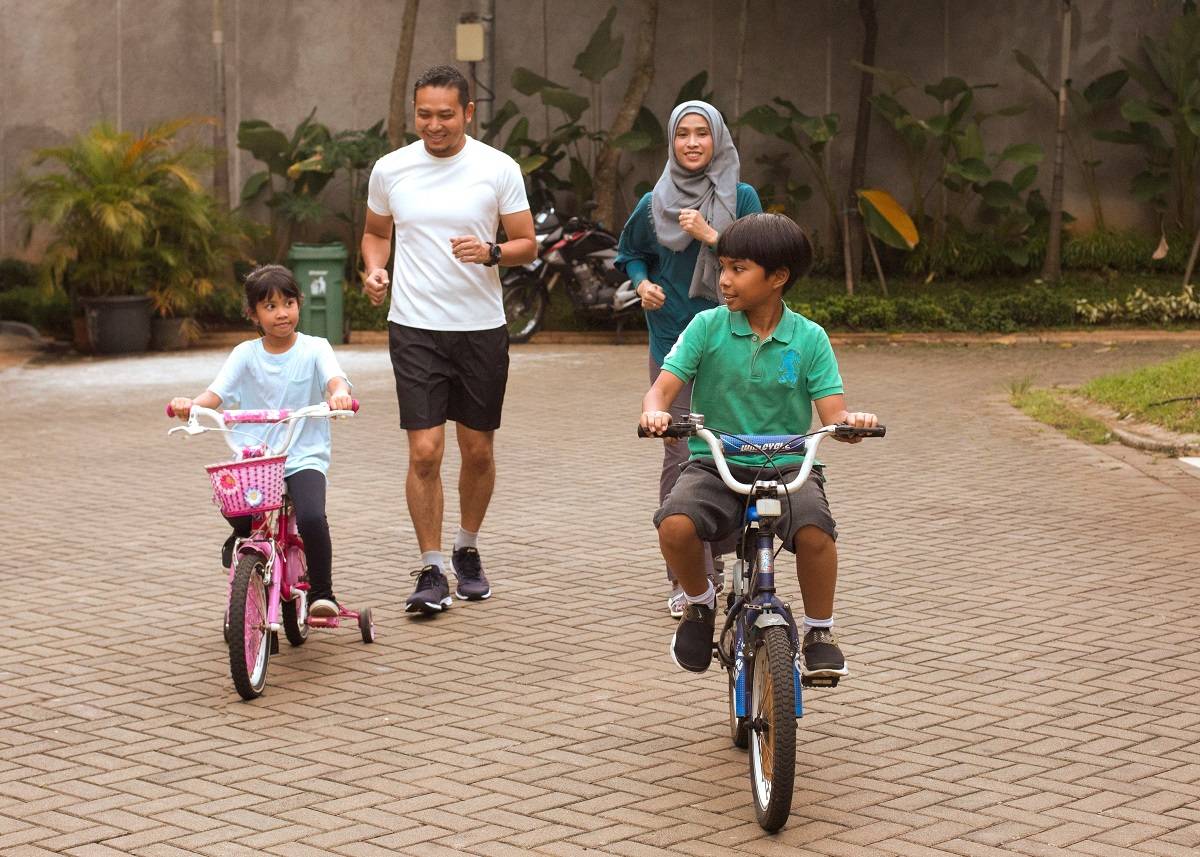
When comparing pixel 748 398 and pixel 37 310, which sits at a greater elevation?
pixel 748 398

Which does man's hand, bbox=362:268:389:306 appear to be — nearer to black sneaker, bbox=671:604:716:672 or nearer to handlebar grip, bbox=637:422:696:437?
black sneaker, bbox=671:604:716:672

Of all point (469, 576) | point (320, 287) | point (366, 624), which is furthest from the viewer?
point (320, 287)

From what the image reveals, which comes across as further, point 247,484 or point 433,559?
point 433,559

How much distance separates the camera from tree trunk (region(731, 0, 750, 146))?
20.0 meters

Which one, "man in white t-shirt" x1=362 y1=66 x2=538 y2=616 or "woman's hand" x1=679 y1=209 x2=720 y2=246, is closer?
"woman's hand" x1=679 y1=209 x2=720 y2=246

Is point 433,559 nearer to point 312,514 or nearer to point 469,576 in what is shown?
point 469,576

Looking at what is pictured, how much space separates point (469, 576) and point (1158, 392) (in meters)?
6.85

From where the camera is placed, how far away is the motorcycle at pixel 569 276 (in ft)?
59.4

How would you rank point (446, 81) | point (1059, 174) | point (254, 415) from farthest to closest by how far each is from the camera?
1. point (1059, 174)
2. point (446, 81)
3. point (254, 415)

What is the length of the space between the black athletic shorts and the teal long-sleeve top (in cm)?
61

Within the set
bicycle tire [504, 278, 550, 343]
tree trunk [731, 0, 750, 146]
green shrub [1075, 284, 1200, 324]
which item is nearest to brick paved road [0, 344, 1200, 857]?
bicycle tire [504, 278, 550, 343]

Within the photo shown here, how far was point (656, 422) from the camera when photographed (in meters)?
4.72

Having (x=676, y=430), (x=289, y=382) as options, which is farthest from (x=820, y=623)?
(x=289, y=382)

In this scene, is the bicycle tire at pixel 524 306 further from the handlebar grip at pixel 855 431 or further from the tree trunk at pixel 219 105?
the handlebar grip at pixel 855 431
